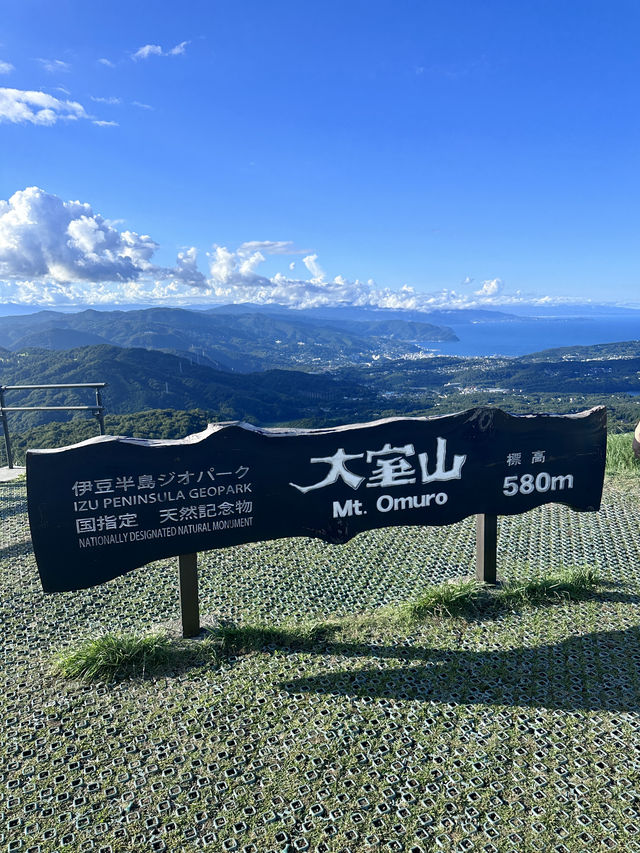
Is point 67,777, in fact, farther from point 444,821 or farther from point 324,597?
point 324,597

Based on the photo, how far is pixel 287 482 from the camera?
14.1 feet

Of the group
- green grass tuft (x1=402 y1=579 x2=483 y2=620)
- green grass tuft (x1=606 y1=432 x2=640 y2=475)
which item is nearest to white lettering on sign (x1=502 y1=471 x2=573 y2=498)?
green grass tuft (x1=402 y1=579 x2=483 y2=620)

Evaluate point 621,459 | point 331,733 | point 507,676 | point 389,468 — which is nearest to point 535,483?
point 389,468

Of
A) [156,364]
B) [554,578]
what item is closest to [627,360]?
[156,364]

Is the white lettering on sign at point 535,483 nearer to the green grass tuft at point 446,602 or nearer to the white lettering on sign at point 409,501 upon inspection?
the white lettering on sign at point 409,501

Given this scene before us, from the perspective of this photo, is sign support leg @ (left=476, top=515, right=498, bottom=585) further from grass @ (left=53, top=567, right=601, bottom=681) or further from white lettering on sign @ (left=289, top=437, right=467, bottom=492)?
white lettering on sign @ (left=289, top=437, right=467, bottom=492)

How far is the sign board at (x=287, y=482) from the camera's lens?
3.86 m

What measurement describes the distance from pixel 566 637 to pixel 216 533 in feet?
9.53

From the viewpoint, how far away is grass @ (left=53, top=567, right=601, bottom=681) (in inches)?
152

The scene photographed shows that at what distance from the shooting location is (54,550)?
3855 millimetres

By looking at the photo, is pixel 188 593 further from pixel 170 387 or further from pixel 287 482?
pixel 170 387

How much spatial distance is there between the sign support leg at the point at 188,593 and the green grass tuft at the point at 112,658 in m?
0.28

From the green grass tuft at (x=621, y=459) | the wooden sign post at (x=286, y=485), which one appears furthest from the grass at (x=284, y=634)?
the green grass tuft at (x=621, y=459)

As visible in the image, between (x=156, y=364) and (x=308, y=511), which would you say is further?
(x=156, y=364)
